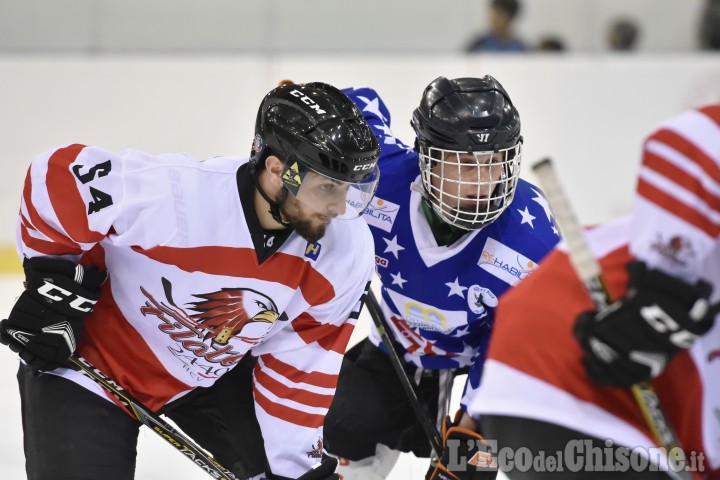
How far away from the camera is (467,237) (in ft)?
9.00

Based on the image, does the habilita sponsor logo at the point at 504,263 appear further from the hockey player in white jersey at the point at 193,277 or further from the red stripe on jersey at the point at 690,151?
the red stripe on jersey at the point at 690,151

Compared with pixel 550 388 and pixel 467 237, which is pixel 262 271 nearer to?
pixel 467 237

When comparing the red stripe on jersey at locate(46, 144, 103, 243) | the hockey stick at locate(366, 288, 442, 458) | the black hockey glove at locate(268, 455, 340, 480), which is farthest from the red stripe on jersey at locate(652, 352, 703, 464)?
the hockey stick at locate(366, 288, 442, 458)

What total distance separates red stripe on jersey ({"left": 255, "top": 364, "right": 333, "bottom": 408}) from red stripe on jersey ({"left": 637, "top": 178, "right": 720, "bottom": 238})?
1265mm

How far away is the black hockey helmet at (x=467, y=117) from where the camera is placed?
2656 mm

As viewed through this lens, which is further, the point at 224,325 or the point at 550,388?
the point at 224,325

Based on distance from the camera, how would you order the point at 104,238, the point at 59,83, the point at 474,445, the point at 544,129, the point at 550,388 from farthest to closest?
the point at 544,129 < the point at 59,83 < the point at 474,445 < the point at 104,238 < the point at 550,388

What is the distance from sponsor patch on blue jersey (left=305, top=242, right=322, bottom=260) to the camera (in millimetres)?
2410

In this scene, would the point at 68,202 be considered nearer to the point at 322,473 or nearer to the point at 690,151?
the point at 322,473

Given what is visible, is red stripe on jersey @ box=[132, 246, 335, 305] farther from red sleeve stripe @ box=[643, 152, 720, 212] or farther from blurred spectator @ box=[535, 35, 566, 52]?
blurred spectator @ box=[535, 35, 566, 52]

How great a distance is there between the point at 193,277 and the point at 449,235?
74 centimetres

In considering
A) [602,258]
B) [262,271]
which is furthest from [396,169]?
[602,258]

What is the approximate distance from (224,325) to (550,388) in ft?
3.45

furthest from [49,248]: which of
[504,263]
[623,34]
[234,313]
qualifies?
[623,34]
